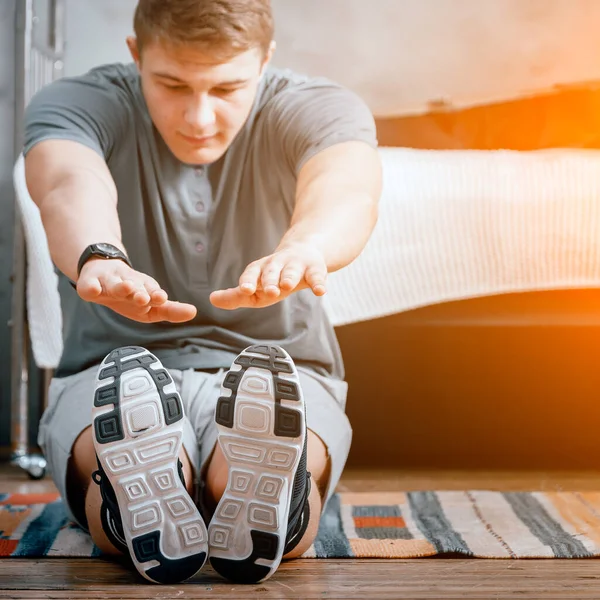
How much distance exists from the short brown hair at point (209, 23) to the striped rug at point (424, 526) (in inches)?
24.3

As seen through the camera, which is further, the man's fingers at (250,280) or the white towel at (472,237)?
the white towel at (472,237)

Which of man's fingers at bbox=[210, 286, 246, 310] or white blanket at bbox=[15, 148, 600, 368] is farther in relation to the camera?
white blanket at bbox=[15, 148, 600, 368]

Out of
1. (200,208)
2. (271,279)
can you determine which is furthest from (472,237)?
(271,279)

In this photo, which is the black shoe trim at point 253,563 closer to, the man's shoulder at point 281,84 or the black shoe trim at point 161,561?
the black shoe trim at point 161,561

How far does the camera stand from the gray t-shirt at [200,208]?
115 centimetres

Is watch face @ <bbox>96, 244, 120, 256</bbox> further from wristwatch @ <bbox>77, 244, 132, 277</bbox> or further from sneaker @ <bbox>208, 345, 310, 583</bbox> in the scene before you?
sneaker @ <bbox>208, 345, 310, 583</bbox>

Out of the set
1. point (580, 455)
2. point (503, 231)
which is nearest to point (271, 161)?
point (503, 231)

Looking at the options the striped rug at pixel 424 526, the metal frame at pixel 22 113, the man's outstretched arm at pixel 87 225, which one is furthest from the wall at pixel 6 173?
the man's outstretched arm at pixel 87 225

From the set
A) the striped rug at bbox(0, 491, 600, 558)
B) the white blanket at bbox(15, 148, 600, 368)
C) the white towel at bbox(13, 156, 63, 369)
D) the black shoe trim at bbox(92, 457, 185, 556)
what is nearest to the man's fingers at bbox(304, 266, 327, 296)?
the black shoe trim at bbox(92, 457, 185, 556)

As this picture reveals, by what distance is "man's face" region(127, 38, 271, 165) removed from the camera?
1.11 meters

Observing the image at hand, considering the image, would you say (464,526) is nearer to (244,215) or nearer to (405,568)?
(405,568)

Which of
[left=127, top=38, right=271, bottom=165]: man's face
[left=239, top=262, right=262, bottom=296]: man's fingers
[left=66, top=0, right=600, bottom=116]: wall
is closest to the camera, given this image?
[left=239, top=262, right=262, bottom=296]: man's fingers

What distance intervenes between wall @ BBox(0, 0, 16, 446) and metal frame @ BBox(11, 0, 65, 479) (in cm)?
5

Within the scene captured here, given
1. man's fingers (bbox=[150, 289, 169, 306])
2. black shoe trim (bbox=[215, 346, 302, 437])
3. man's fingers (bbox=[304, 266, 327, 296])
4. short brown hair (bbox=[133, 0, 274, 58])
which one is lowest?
black shoe trim (bbox=[215, 346, 302, 437])
